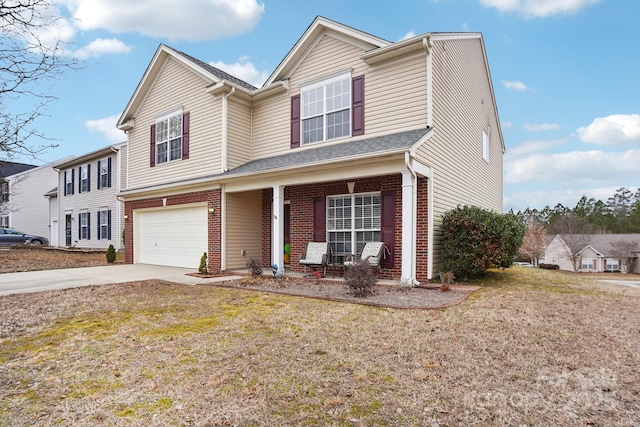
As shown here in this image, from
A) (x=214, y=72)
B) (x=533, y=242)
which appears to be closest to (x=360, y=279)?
(x=214, y=72)

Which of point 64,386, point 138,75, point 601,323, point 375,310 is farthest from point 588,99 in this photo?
point 64,386

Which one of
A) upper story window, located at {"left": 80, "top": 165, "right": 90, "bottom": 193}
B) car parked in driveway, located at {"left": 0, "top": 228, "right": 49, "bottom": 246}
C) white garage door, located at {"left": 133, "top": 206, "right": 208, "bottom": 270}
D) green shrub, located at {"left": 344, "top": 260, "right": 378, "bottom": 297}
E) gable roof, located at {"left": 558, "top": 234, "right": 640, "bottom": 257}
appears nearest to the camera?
green shrub, located at {"left": 344, "top": 260, "right": 378, "bottom": 297}

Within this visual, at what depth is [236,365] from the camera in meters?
3.62

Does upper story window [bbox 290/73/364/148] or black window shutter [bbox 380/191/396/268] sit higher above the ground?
upper story window [bbox 290/73/364/148]

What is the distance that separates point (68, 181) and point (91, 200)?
12.0 ft

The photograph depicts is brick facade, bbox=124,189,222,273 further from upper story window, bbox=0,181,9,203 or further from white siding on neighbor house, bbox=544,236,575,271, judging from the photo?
white siding on neighbor house, bbox=544,236,575,271

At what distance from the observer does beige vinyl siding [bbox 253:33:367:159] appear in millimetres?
10539

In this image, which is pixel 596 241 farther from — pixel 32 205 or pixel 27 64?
pixel 32 205

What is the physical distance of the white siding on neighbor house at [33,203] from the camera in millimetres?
29609

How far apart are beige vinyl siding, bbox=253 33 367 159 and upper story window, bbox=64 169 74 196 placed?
17858 millimetres

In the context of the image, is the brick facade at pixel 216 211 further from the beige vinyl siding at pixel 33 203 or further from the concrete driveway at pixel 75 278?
the beige vinyl siding at pixel 33 203

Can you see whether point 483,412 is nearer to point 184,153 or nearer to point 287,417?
point 287,417

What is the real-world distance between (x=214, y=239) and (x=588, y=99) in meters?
18.3

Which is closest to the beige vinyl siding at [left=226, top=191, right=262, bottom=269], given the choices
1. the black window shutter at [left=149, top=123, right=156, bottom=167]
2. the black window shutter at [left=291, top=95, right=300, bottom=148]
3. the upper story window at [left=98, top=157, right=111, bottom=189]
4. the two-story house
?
the two-story house
